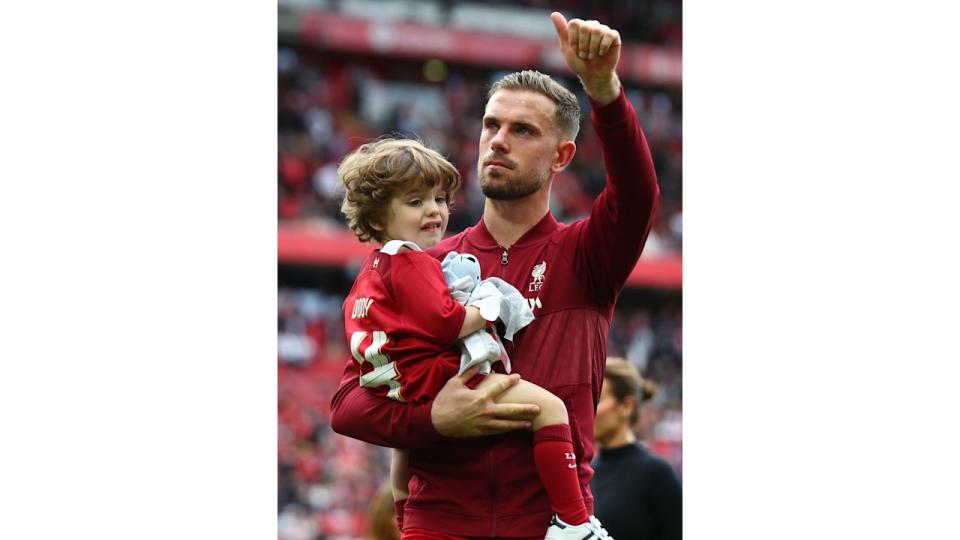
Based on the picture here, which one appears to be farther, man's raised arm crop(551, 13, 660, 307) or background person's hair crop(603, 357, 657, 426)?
background person's hair crop(603, 357, 657, 426)

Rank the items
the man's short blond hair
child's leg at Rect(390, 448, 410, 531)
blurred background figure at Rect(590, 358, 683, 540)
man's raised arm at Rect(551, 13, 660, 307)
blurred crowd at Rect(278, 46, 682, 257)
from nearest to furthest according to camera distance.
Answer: man's raised arm at Rect(551, 13, 660, 307) → the man's short blond hair → child's leg at Rect(390, 448, 410, 531) → blurred background figure at Rect(590, 358, 683, 540) → blurred crowd at Rect(278, 46, 682, 257)

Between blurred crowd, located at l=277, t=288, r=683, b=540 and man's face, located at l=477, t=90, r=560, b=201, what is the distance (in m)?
7.46

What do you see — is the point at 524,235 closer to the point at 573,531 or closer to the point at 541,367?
the point at 541,367

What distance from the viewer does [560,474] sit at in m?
2.67

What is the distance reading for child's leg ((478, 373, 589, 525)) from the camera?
267 cm

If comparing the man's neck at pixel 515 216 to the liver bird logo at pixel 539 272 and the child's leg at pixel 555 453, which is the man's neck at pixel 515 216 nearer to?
the liver bird logo at pixel 539 272

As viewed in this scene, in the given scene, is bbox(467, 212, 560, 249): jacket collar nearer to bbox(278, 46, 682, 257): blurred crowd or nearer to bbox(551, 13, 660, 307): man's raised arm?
bbox(551, 13, 660, 307): man's raised arm

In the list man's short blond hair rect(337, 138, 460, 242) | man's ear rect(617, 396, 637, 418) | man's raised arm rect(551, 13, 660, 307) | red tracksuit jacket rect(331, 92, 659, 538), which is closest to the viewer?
man's raised arm rect(551, 13, 660, 307)

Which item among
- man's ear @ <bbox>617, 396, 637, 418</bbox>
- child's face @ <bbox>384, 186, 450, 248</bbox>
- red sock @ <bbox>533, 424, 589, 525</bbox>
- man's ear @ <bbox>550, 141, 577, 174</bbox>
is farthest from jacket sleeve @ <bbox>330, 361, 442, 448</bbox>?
man's ear @ <bbox>617, 396, 637, 418</bbox>
